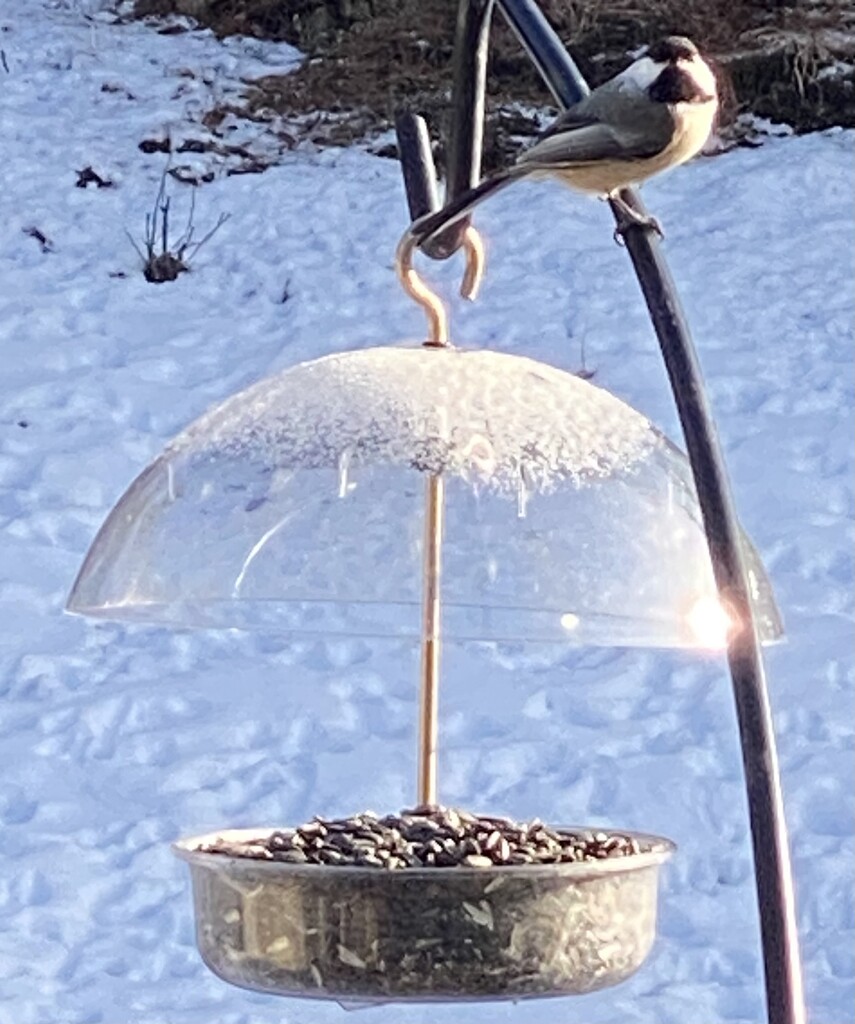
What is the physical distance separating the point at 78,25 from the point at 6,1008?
609 cm

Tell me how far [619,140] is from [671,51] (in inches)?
9.5

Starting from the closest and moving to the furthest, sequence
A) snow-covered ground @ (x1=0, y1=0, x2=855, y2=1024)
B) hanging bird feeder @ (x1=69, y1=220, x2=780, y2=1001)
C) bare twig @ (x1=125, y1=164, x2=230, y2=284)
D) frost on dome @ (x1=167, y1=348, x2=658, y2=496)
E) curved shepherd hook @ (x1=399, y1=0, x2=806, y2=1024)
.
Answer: curved shepherd hook @ (x1=399, y1=0, x2=806, y2=1024) → hanging bird feeder @ (x1=69, y1=220, x2=780, y2=1001) → frost on dome @ (x1=167, y1=348, x2=658, y2=496) → snow-covered ground @ (x1=0, y1=0, x2=855, y2=1024) → bare twig @ (x1=125, y1=164, x2=230, y2=284)

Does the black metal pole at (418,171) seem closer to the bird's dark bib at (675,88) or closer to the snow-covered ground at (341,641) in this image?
the bird's dark bib at (675,88)

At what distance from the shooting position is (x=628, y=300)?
21.4 ft

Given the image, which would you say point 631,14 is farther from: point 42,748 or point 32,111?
point 42,748

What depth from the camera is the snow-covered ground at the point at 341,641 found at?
150 inches

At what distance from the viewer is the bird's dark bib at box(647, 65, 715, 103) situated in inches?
69.2

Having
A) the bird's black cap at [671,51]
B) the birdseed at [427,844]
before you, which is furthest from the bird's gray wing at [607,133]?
the birdseed at [427,844]

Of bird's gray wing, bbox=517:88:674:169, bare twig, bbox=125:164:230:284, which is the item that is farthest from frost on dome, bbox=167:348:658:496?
bare twig, bbox=125:164:230:284

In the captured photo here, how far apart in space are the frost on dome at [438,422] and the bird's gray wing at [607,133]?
26 cm

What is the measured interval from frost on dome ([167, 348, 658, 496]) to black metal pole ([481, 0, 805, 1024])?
205 millimetres

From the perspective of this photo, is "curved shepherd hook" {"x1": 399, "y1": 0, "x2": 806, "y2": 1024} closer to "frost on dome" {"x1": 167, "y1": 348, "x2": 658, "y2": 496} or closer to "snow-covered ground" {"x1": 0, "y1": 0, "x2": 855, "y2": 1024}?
"frost on dome" {"x1": 167, "y1": 348, "x2": 658, "y2": 496}

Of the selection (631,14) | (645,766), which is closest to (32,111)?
(631,14)

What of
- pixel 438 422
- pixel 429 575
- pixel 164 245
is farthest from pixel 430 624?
pixel 164 245
